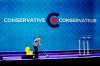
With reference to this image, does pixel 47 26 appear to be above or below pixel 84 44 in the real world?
above

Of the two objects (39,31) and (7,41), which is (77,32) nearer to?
(39,31)

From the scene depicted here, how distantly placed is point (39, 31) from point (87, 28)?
2.13 m

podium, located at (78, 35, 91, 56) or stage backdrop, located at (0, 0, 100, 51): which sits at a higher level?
stage backdrop, located at (0, 0, 100, 51)

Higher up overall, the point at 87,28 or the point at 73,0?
the point at 73,0

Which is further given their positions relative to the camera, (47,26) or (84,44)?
(84,44)

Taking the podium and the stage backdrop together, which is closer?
the stage backdrop

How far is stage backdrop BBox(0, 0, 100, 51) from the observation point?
12.2 metres

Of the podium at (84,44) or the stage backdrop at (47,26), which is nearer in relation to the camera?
the stage backdrop at (47,26)

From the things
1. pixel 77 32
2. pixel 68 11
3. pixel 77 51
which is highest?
pixel 68 11

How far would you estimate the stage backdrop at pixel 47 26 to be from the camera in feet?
40.2

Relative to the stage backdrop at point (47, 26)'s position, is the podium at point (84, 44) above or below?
below

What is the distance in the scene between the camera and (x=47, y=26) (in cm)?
1249

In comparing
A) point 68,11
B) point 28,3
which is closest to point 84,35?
point 68,11

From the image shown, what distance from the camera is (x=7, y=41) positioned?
12312 millimetres
